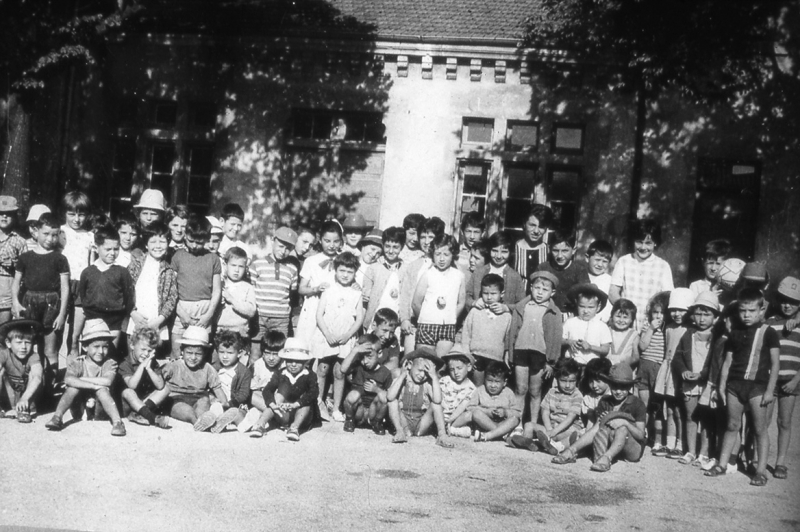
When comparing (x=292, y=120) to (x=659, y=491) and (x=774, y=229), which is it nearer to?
(x=774, y=229)

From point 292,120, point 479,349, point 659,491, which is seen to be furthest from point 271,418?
point 292,120

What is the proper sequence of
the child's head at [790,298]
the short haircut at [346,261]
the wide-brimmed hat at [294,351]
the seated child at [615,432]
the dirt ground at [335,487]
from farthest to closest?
the short haircut at [346,261], the wide-brimmed hat at [294,351], the child's head at [790,298], the seated child at [615,432], the dirt ground at [335,487]

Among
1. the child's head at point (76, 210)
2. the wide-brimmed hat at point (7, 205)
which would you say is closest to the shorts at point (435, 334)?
the child's head at point (76, 210)

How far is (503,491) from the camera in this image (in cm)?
645

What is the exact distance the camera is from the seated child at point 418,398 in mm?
7984

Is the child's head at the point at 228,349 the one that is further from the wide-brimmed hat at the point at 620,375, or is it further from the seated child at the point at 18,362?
the wide-brimmed hat at the point at 620,375

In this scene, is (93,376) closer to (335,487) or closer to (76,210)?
(76,210)

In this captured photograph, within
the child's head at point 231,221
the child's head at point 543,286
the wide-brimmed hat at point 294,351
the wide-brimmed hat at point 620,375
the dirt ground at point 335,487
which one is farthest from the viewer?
the child's head at point 231,221

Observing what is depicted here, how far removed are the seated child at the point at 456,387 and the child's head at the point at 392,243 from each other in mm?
1479

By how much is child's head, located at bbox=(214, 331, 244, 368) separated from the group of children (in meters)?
0.01

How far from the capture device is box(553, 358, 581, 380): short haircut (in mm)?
8008

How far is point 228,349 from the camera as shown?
833cm

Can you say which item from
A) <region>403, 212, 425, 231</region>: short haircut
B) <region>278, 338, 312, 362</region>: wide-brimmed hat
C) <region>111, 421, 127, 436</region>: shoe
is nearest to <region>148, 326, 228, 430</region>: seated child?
<region>111, 421, 127, 436</region>: shoe

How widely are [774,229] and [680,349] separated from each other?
20.7 feet
